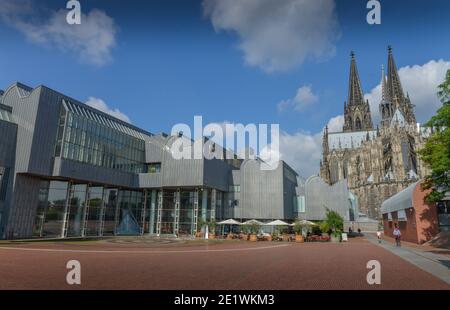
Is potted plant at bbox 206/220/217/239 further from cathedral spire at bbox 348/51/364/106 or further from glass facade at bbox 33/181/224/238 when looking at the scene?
cathedral spire at bbox 348/51/364/106

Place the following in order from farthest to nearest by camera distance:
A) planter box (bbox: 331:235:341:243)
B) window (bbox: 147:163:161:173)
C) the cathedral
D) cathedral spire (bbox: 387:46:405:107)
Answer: cathedral spire (bbox: 387:46:405:107) → the cathedral → window (bbox: 147:163:161:173) → planter box (bbox: 331:235:341:243)

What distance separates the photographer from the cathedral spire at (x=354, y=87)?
5556 inches

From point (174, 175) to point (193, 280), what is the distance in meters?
37.5

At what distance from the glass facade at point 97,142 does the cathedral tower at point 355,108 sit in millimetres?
110434

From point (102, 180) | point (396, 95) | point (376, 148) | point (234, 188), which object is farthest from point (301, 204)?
point (396, 95)

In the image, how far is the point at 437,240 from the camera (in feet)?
106

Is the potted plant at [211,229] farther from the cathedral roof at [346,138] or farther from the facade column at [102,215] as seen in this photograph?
the cathedral roof at [346,138]

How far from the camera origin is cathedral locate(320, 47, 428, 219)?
94.7 meters

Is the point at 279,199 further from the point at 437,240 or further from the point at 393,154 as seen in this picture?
the point at 393,154

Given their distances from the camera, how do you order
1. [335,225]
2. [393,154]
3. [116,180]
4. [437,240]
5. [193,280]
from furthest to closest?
[393,154] → [116,180] → [335,225] → [437,240] → [193,280]

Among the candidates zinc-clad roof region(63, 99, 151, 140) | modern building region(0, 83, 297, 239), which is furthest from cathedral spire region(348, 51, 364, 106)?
zinc-clad roof region(63, 99, 151, 140)

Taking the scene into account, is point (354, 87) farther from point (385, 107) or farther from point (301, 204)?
point (301, 204)

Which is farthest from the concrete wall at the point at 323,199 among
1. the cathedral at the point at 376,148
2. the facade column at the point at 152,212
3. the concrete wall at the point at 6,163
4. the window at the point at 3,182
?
the window at the point at 3,182
